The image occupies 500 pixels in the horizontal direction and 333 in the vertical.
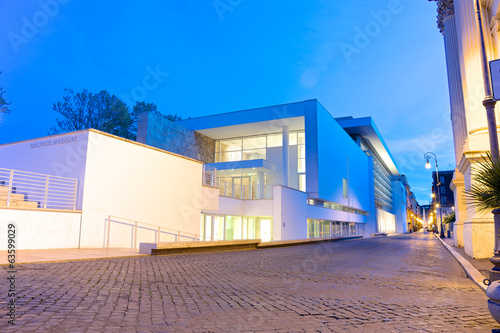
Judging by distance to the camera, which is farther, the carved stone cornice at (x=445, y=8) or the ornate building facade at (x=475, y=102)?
the carved stone cornice at (x=445, y=8)

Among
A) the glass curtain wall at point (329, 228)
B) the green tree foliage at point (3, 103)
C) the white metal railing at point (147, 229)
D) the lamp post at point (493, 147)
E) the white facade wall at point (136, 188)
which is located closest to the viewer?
the lamp post at point (493, 147)

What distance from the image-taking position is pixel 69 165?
1625 cm

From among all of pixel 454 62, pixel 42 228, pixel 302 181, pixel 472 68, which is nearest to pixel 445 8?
pixel 454 62

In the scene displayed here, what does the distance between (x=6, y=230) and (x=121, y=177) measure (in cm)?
541

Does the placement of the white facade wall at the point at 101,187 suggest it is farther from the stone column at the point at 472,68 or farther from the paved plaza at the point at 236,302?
the stone column at the point at 472,68

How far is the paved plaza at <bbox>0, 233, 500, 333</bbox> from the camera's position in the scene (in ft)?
13.9

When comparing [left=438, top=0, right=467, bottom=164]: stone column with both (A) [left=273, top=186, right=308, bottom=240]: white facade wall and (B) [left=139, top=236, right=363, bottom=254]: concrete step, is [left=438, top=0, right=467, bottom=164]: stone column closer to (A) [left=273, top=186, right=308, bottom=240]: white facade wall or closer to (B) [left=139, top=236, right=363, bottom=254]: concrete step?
(B) [left=139, top=236, right=363, bottom=254]: concrete step

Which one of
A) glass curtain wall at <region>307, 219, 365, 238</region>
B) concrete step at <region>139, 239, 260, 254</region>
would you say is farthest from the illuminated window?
concrete step at <region>139, 239, 260, 254</region>

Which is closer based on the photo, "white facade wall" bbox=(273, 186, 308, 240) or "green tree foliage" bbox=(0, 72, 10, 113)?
"white facade wall" bbox=(273, 186, 308, 240)

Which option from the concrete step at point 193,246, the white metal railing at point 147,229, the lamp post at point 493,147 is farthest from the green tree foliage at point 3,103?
the lamp post at point 493,147

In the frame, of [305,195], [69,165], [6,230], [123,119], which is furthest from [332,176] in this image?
[6,230]

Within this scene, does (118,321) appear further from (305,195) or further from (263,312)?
(305,195)

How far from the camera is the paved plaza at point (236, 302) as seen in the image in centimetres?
424

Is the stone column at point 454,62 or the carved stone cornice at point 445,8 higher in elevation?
the carved stone cornice at point 445,8
